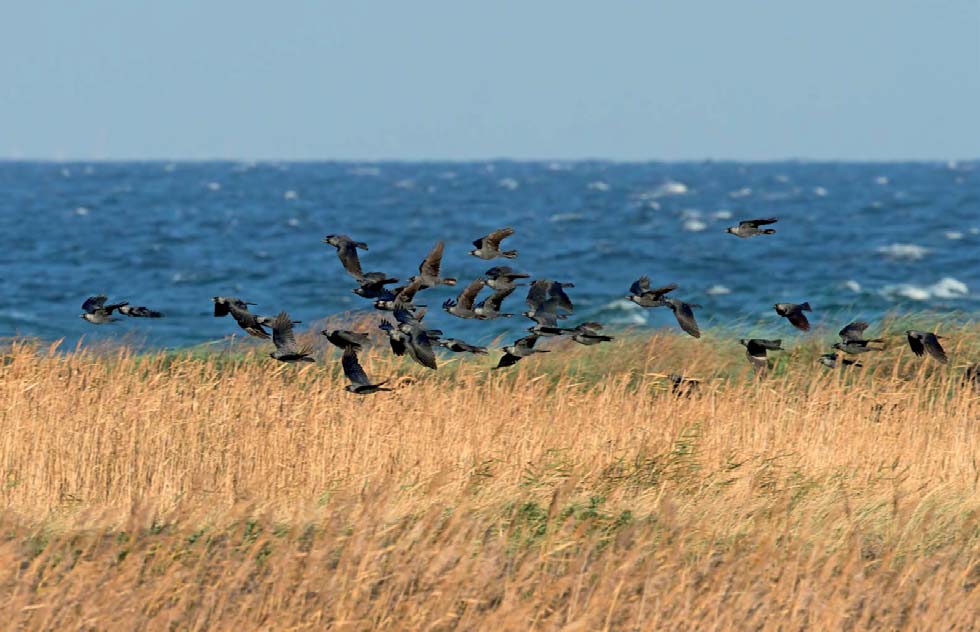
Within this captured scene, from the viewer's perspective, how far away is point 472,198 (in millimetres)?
98188

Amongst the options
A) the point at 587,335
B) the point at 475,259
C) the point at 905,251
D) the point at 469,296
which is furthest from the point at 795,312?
the point at 905,251

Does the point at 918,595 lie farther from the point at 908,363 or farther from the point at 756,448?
the point at 908,363

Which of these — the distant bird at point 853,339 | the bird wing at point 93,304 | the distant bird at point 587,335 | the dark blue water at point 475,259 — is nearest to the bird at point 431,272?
the distant bird at point 587,335

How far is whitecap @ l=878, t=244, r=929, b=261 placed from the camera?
49594 millimetres

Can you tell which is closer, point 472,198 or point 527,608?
point 527,608

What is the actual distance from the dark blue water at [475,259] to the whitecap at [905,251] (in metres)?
0.13

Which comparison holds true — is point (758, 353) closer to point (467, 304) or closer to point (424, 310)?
point (467, 304)

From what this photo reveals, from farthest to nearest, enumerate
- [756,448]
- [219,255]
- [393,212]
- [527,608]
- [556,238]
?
1. [393,212]
2. [556,238]
3. [219,255]
4. [756,448]
5. [527,608]

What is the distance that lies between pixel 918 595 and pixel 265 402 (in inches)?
240

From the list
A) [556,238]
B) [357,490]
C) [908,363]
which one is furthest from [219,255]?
[357,490]

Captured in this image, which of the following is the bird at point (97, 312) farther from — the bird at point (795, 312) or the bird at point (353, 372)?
the bird at point (795, 312)

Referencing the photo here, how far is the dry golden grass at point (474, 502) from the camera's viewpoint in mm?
7883

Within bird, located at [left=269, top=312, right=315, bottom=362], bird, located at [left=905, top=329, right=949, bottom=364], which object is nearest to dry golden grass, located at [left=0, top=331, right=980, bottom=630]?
bird, located at [left=905, top=329, right=949, bottom=364]

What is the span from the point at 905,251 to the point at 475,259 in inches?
631
